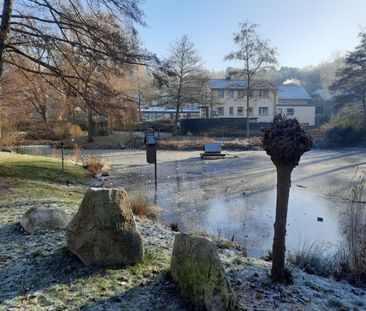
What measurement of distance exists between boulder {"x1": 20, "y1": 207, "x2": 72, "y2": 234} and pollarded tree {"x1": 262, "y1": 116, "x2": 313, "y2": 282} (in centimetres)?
309

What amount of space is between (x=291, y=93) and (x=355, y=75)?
27923mm

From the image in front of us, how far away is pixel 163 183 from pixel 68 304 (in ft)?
36.7

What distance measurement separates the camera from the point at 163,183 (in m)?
Answer: 14.5

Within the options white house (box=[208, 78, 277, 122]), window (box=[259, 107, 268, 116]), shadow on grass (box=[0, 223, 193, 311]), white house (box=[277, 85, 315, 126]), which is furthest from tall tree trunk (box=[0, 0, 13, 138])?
white house (box=[277, 85, 315, 126])

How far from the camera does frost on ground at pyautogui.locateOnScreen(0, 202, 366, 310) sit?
3.39 meters

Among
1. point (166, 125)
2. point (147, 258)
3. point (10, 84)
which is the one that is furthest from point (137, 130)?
point (147, 258)

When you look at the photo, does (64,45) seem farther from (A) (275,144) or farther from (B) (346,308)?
(B) (346,308)

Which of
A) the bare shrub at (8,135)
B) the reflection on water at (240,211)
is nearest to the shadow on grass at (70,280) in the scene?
the reflection on water at (240,211)

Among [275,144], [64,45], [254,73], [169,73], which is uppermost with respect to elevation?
[254,73]

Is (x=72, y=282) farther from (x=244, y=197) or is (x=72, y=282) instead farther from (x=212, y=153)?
(x=212, y=153)

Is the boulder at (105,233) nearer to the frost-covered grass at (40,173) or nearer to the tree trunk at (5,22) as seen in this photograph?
the frost-covered grass at (40,173)

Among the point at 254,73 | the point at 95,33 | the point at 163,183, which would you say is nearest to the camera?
the point at 95,33

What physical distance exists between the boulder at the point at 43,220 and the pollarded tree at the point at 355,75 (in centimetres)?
3669

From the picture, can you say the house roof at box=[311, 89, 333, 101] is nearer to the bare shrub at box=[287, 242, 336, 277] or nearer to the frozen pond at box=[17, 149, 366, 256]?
the frozen pond at box=[17, 149, 366, 256]
